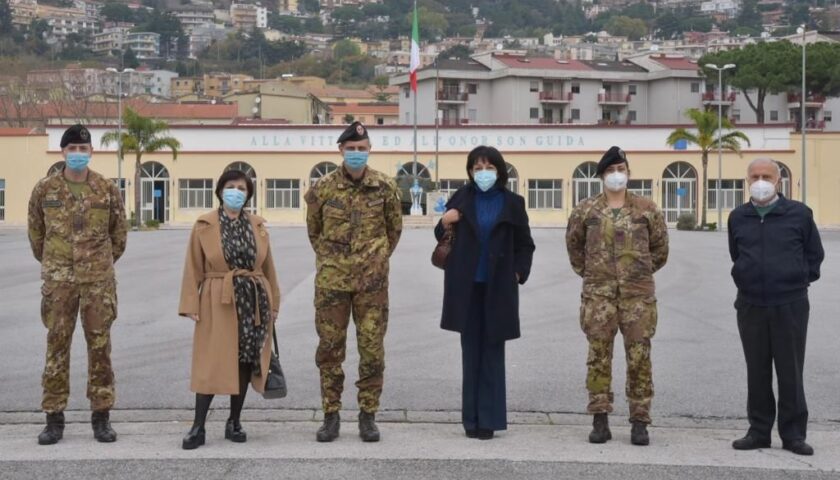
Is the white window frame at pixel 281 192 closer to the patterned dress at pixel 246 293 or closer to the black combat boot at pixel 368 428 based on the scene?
the patterned dress at pixel 246 293

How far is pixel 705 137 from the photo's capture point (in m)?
62.0

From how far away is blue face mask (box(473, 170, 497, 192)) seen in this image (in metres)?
7.93

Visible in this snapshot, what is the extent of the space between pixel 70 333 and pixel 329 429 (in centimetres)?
176

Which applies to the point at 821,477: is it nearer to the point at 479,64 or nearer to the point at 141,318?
the point at 141,318

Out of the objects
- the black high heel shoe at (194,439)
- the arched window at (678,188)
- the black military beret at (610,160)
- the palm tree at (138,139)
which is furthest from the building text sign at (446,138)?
the black high heel shoe at (194,439)

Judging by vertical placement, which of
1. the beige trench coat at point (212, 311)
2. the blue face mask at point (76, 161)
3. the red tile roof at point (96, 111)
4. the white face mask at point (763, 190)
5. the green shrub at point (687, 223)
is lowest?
the green shrub at point (687, 223)

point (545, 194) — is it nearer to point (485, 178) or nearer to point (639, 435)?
point (485, 178)

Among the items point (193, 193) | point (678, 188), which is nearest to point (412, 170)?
point (193, 193)

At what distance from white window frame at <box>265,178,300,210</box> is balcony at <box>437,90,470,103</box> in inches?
951

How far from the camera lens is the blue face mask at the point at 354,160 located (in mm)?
7863

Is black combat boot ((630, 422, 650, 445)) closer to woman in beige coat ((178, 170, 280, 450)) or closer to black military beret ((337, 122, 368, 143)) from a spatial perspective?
woman in beige coat ((178, 170, 280, 450))

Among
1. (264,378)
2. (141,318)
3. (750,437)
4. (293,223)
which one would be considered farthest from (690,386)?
(293,223)

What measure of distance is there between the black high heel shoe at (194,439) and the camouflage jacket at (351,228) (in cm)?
117

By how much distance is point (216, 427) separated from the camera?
8273mm
